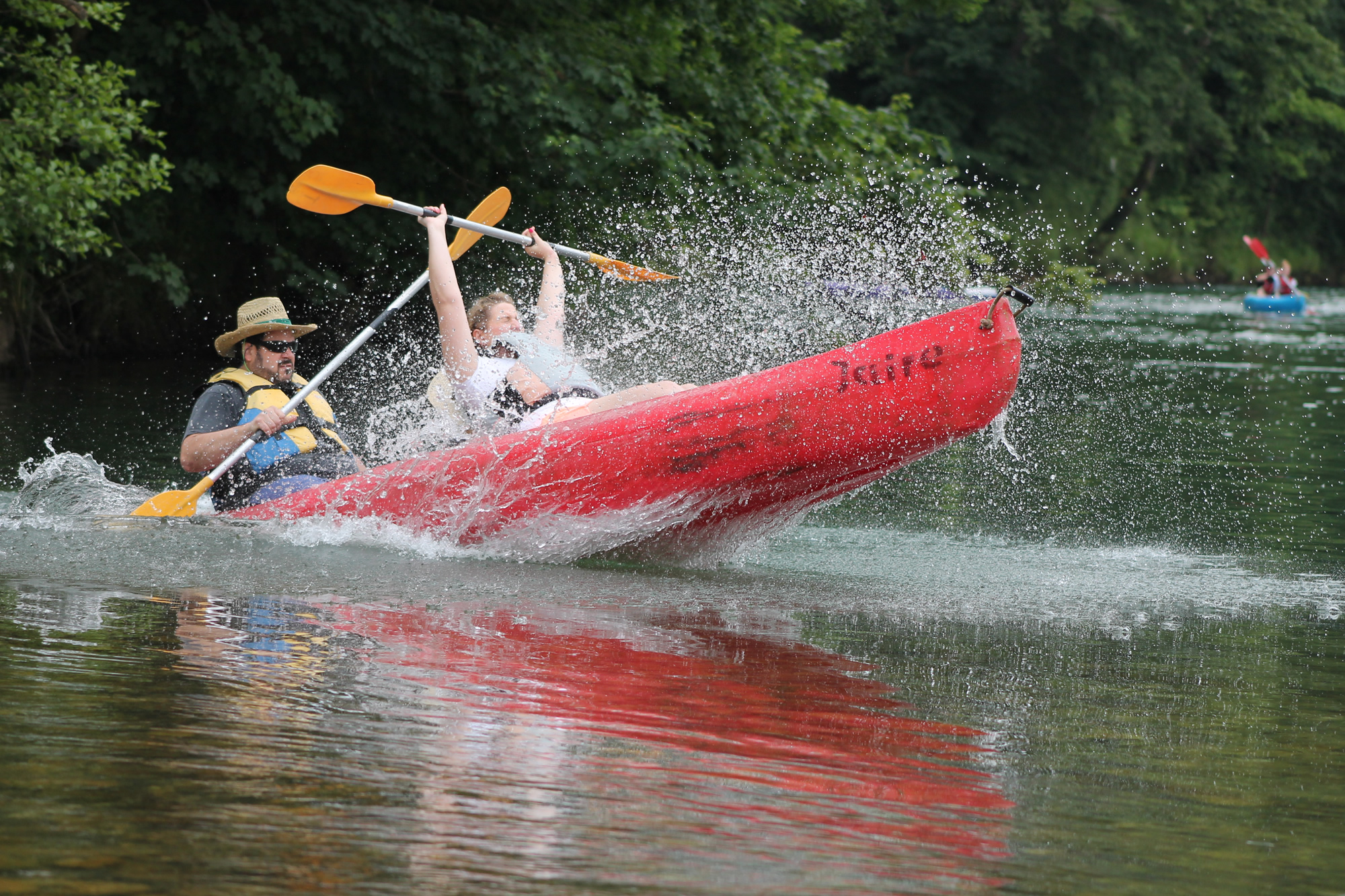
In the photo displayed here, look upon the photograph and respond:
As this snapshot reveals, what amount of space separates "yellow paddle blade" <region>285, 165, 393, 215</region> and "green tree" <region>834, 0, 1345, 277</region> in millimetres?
23223

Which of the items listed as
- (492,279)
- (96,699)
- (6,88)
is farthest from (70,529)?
(492,279)

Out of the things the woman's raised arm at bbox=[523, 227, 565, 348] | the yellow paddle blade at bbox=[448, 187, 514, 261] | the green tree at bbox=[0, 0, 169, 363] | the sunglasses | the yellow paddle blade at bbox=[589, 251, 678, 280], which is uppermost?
the green tree at bbox=[0, 0, 169, 363]

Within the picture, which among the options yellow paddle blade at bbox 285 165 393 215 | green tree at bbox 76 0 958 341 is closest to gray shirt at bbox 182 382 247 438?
yellow paddle blade at bbox 285 165 393 215

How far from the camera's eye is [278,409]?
6.29 m

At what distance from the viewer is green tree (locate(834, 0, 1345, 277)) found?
33.7 m

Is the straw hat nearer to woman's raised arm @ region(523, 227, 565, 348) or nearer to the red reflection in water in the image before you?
woman's raised arm @ region(523, 227, 565, 348)

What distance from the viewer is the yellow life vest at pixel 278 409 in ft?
20.8

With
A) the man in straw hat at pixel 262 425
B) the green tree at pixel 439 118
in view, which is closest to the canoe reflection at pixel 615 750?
the man in straw hat at pixel 262 425

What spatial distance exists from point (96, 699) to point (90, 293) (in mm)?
12697

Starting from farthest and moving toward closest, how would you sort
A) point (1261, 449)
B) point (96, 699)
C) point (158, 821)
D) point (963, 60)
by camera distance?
point (963, 60), point (1261, 449), point (96, 699), point (158, 821)

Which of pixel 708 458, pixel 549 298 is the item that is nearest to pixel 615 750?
pixel 708 458

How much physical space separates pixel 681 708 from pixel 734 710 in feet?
0.42

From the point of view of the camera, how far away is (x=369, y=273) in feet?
52.4

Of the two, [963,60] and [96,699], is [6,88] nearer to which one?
[96,699]
